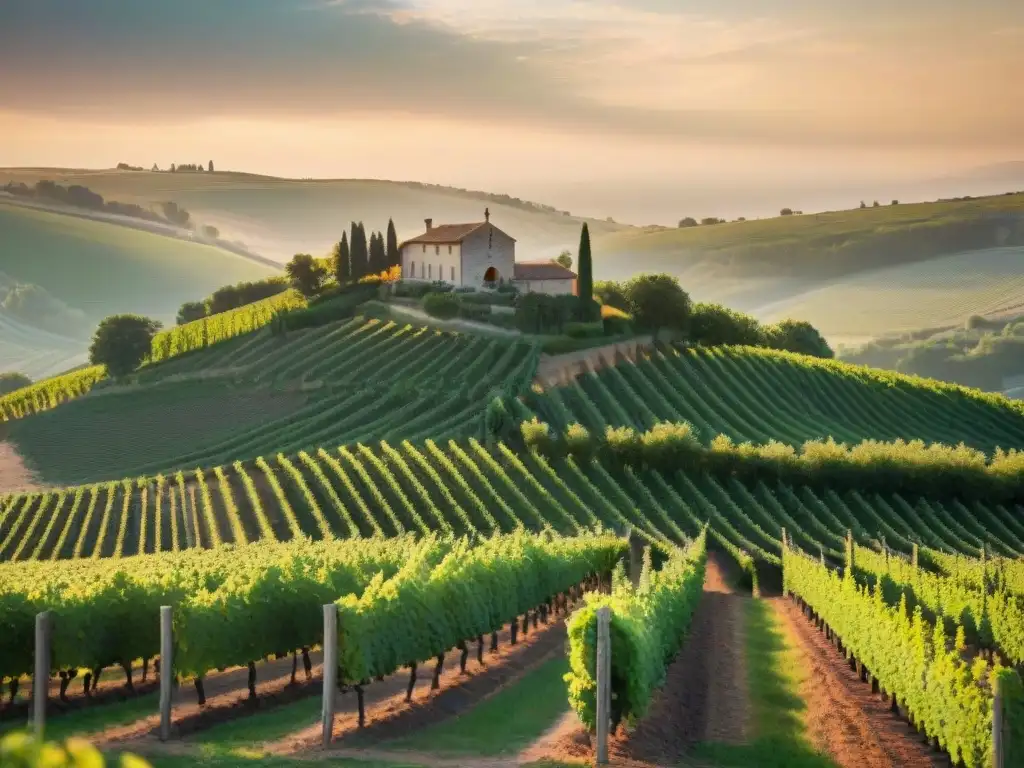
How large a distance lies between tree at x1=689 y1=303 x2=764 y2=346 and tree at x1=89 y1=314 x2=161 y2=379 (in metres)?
45.9

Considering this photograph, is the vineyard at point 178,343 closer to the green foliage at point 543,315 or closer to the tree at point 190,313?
the tree at point 190,313

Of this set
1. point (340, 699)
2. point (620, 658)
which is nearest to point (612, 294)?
Answer: point (340, 699)

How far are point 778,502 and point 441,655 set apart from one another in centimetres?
3955

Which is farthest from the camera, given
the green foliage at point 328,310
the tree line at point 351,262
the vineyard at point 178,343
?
the tree line at point 351,262

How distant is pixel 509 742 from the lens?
17.4 metres

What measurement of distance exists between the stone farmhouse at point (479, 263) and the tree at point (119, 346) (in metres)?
24.3

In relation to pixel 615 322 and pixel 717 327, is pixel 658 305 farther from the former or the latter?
pixel 717 327

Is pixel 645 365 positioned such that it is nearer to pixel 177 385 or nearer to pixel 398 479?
pixel 398 479

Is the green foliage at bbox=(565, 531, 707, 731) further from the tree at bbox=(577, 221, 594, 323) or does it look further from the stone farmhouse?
the stone farmhouse

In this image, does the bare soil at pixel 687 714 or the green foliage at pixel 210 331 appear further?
the green foliage at pixel 210 331

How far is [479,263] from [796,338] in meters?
34.6

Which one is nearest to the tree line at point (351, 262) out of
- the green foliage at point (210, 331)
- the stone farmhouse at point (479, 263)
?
the green foliage at point (210, 331)

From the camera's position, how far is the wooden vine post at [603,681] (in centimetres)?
1583

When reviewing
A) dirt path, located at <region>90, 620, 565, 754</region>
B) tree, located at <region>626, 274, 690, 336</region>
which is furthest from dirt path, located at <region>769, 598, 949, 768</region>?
tree, located at <region>626, 274, 690, 336</region>
